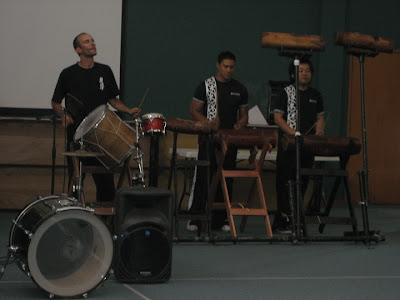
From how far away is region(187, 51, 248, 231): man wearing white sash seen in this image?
7.11 m

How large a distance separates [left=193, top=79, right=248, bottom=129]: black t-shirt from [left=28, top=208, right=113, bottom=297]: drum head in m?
2.88

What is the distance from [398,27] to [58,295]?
7336 mm

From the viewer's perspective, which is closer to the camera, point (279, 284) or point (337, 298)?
point (337, 298)

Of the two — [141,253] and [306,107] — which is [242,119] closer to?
[306,107]

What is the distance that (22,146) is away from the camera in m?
8.70

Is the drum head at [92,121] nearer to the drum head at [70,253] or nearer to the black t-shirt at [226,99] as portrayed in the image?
the drum head at [70,253]

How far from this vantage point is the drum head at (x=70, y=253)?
14.0 ft

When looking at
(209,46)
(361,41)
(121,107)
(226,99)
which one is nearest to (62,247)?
(121,107)

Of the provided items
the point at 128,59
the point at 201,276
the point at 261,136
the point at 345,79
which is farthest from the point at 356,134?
the point at 201,276

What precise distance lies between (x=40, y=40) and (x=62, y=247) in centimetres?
513

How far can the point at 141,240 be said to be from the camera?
4.73m

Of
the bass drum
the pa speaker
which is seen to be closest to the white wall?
the pa speaker

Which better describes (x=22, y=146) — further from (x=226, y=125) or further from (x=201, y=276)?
(x=201, y=276)

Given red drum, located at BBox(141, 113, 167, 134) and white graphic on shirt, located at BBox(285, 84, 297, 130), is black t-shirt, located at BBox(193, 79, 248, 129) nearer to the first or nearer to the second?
white graphic on shirt, located at BBox(285, 84, 297, 130)
